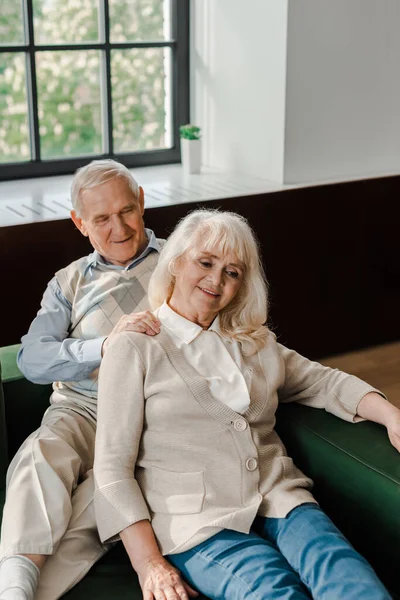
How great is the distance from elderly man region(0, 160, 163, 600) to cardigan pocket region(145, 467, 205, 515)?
0.56ft

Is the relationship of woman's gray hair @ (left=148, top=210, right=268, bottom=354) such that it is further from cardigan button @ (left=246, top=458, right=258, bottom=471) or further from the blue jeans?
the blue jeans

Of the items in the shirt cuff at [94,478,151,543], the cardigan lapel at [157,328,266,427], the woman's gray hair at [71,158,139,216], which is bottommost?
the shirt cuff at [94,478,151,543]

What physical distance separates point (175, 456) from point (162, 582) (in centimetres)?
28

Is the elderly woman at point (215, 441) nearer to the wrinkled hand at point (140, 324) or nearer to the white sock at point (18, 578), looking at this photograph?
the wrinkled hand at point (140, 324)

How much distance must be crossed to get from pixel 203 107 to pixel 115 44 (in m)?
0.46

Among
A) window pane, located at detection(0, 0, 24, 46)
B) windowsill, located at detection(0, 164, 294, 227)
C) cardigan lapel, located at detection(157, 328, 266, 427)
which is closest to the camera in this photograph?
cardigan lapel, located at detection(157, 328, 266, 427)

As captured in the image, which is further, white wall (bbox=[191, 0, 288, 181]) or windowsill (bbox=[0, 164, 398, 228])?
white wall (bbox=[191, 0, 288, 181])

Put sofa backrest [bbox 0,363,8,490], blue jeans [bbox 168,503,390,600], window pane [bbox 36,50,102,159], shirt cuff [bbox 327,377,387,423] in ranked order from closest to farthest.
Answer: blue jeans [bbox 168,503,390,600]
shirt cuff [bbox 327,377,387,423]
sofa backrest [bbox 0,363,8,490]
window pane [bbox 36,50,102,159]

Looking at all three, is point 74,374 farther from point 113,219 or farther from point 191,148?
point 191,148

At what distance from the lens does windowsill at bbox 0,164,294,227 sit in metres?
2.94

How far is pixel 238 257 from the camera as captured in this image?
1979mm

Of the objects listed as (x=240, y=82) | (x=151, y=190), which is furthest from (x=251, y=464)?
(x=240, y=82)

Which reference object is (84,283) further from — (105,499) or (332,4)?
(332,4)

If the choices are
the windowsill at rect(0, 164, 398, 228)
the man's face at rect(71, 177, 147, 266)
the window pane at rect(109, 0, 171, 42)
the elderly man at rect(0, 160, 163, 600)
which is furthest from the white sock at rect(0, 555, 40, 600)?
the window pane at rect(109, 0, 171, 42)
